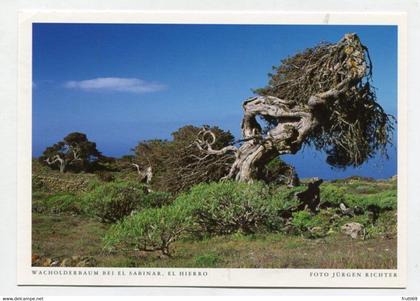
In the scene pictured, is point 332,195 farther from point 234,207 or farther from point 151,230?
point 151,230

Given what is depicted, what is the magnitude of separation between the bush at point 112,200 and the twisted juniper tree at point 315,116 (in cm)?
98

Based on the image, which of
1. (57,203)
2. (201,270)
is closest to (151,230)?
(201,270)

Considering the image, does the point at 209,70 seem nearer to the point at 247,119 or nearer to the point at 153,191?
the point at 247,119

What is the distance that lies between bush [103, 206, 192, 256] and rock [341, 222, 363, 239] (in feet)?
5.99

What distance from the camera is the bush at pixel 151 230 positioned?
7332mm

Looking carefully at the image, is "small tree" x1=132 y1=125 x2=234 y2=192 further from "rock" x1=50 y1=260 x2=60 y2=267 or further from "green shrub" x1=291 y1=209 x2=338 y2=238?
"rock" x1=50 y1=260 x2=60 y2=267

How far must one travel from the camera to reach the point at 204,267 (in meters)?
7.31

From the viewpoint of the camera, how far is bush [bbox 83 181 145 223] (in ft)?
24.9

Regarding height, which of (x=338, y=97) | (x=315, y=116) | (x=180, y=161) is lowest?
(x=180, y=161)

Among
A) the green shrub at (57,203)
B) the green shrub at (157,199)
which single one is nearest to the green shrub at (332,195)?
the green shrub at (157,199)

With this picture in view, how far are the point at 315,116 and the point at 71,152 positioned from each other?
291 centimetres

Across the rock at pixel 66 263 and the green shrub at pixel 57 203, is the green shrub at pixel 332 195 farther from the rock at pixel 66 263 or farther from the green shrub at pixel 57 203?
the rock at pixel 66 263

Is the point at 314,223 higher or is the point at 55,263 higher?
the point at 314,223

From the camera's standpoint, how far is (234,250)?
24.2 feet
